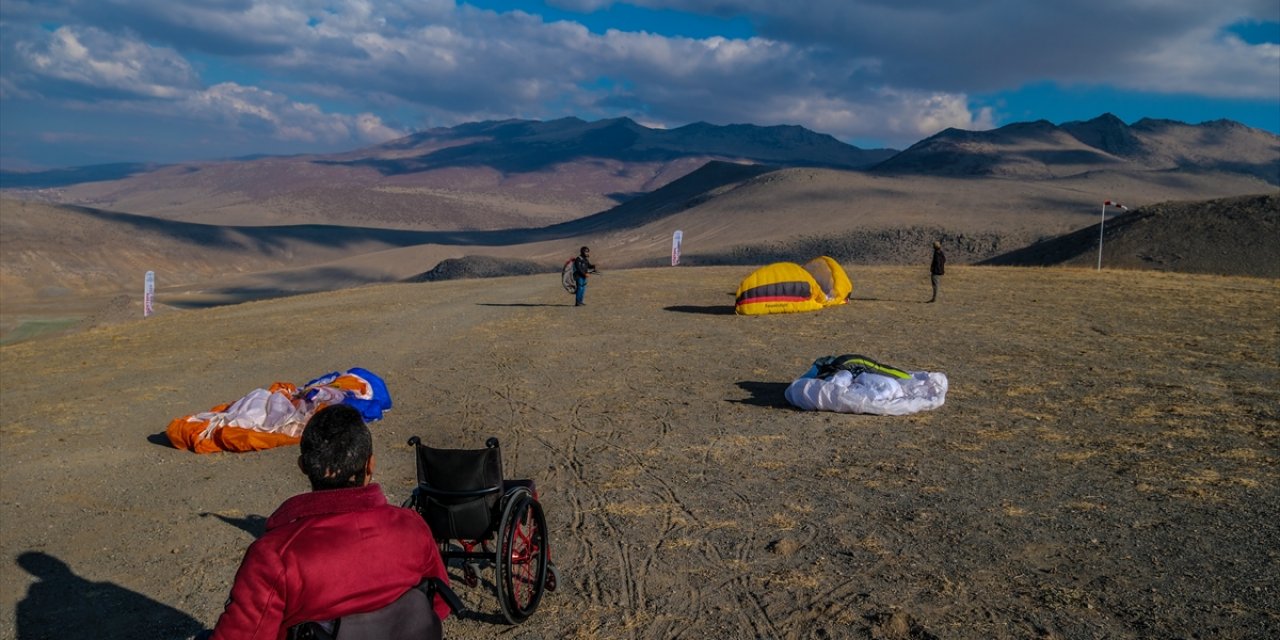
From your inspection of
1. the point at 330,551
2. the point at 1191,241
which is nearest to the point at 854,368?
the point at 330,551

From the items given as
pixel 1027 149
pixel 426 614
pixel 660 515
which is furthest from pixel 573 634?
pixel 1027 149

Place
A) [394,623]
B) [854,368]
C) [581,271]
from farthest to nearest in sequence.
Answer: [581,271]
[854,368]
[394,623]

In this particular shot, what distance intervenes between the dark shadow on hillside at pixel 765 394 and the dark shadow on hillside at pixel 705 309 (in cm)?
763

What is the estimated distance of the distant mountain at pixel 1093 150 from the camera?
11800 cm

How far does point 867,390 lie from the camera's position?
1087 cm

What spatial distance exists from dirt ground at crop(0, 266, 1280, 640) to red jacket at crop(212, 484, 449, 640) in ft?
9.01

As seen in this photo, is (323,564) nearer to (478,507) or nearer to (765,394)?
(478,507)

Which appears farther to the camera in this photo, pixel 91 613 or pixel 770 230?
pixel 770 230

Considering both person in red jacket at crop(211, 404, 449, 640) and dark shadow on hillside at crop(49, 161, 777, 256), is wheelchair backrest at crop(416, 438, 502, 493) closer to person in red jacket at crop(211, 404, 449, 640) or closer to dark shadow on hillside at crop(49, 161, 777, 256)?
person in red jacket at crop(211, 404, 449, 640)

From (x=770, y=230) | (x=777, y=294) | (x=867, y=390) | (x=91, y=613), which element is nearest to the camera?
(x=91, y=613)

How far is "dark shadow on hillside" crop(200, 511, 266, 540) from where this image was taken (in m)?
7.78

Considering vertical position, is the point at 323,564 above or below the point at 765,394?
above

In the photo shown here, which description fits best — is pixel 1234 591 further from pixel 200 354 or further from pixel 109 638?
pixel 200 354

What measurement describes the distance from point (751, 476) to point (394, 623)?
5.89 metres
